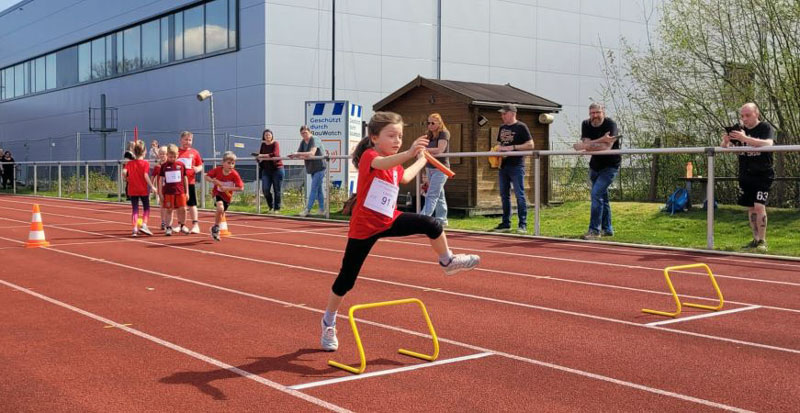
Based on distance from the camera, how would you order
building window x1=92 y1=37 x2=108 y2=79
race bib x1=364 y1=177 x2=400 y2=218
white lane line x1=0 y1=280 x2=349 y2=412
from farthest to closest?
building window x1=92 y1=37 x2=108 y2=79, race bib x1=364 y1=177 x2=400 y2=218, white lane line x1=0 y1=280 x2=349 y2=412

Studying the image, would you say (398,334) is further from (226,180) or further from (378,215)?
(226,180)

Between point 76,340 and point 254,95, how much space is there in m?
26.0

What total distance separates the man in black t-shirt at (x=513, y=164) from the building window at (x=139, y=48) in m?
19.6

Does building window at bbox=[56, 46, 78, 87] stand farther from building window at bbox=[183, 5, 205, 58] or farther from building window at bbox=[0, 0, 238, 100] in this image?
building window at bbox=[183, 5, 205, 58]

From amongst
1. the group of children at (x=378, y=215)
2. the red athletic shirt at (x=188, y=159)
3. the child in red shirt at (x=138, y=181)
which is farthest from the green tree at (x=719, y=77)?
the group of children at (x=378, y=215)

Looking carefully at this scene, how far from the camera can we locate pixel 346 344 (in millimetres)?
6465

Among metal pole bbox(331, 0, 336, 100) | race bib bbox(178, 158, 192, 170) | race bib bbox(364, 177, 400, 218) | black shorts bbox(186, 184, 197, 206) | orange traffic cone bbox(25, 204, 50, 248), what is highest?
metal pole bbox(331, 0, 336, 100)

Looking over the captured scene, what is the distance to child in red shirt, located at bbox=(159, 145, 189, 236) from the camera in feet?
52.2

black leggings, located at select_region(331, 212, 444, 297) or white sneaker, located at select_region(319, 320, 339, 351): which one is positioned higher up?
black leggings, located at select_region(331, 212, 444, 297)

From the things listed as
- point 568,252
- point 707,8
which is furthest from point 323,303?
point 707,8

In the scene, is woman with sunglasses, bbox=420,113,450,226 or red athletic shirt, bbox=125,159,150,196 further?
red athletic shirt, bbox=125,159,150,196

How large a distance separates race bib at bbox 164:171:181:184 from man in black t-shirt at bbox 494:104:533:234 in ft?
19.1

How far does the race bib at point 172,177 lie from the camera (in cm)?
1599

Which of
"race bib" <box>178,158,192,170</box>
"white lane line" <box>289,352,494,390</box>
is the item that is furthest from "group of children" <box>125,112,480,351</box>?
"race bib" <box>178,158,192,170</box>
